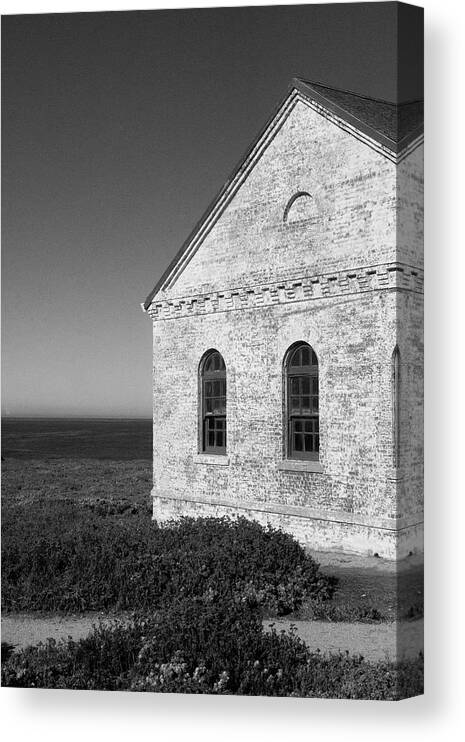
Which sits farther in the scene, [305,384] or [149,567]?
[305,384]

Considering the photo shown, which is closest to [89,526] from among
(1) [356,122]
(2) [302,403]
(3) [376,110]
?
(2) [302,403]

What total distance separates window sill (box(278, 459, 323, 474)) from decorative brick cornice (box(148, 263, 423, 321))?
2.18m

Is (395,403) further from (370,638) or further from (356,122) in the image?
(356,122)

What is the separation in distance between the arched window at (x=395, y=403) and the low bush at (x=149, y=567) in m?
1.66

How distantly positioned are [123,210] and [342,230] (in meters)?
2.99

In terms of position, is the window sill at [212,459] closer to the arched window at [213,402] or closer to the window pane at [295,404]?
the arched window at [213,402]

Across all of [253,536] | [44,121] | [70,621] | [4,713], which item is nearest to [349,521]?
[253,536]

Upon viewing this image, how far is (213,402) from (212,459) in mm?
927

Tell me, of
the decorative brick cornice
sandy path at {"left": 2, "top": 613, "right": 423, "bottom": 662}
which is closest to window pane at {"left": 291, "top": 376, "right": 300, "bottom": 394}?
the decorative brick cornice

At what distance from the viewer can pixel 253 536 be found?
10.8 meters

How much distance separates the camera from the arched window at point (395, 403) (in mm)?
9477

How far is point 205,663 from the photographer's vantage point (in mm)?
9133

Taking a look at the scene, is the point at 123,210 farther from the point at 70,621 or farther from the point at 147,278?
the point at 70,621

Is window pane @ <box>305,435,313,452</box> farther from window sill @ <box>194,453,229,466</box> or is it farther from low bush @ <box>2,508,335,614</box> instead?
window sill @ <box>194,453,229,466</box>
